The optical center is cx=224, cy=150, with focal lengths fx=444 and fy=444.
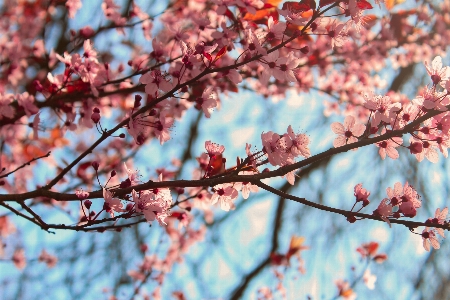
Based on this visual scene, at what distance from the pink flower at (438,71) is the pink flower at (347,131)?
0.33 meters

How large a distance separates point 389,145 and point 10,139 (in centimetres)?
297

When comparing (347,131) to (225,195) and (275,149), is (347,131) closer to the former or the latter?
(275,149)

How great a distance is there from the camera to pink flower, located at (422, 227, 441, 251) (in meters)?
1.77

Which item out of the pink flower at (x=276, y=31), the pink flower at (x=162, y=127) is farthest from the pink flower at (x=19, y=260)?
the pink flower at (x=276, y=31)

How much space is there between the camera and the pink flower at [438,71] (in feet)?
5.69

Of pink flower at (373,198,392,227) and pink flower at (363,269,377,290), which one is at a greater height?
pink flower at (363,269,377,290)

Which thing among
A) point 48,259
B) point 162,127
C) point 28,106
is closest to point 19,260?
point 48,259

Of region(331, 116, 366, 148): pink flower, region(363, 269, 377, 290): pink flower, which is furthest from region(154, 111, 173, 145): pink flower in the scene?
region(363, 269, 377, 290): pink flower

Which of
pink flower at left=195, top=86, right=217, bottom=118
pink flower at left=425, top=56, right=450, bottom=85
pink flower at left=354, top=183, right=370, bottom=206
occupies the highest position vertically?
pink flower at left=195, top=86, right=217, bottom=118

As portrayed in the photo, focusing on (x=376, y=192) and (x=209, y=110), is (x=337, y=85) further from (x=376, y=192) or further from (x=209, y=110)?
(x=209, y=110)

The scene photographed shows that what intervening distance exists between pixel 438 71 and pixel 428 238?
667 millimetres

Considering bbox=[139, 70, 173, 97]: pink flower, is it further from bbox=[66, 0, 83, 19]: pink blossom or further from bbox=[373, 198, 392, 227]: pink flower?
bbox=[66, 0, 83, 19]: pink blossom

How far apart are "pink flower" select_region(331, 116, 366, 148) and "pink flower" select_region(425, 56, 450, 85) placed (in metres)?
0.33

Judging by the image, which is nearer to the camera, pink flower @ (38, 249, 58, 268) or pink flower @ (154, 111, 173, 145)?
pink flower @ (154, 111, 173, 145)
